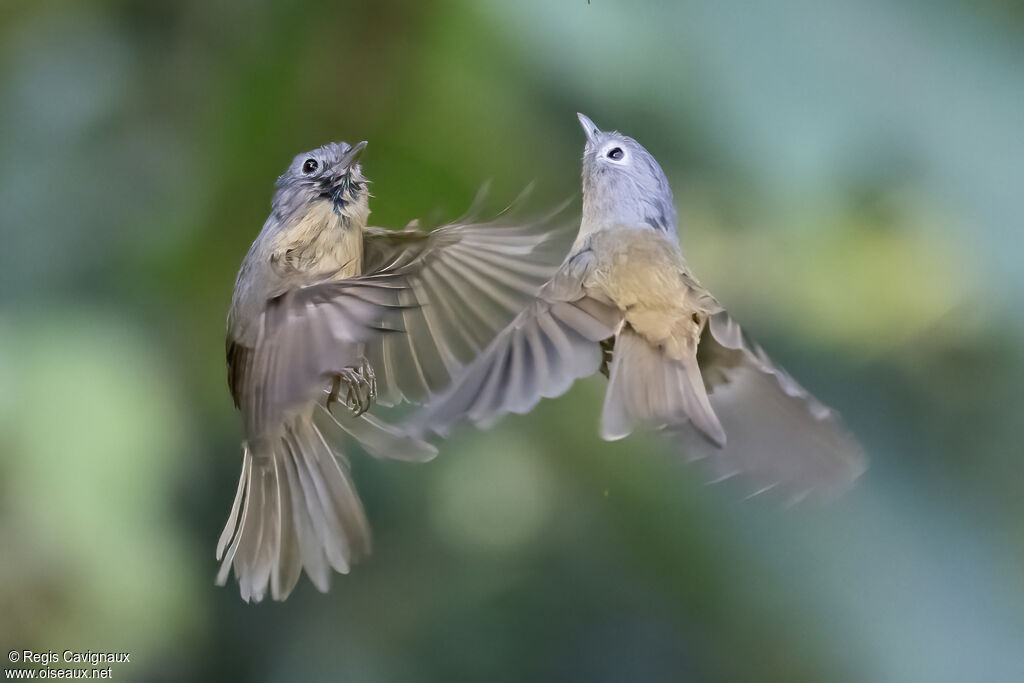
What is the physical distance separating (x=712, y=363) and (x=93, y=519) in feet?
5.75

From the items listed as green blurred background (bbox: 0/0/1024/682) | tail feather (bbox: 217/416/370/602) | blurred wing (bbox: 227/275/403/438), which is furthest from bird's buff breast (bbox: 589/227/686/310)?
green blurred background (bbox: 0/0/1024/682)

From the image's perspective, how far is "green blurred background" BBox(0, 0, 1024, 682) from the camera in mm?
2666

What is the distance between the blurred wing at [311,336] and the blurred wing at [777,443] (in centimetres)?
43

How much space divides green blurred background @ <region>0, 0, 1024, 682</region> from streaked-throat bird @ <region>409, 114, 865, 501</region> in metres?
1.02

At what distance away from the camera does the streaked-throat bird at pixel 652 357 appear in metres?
1.32

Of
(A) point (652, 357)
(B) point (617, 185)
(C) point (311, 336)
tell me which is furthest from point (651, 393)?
(C) point (311, 336)

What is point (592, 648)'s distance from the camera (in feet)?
9.91

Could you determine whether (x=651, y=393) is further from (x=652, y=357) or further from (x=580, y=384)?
(x=580, y=384)

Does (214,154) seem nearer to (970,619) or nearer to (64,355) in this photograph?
(64,355)

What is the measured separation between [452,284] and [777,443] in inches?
22.5

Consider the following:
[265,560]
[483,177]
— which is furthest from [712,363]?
[483,177]

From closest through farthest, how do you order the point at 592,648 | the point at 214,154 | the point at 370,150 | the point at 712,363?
the point at 712,363 < the point at 370,150 < the point at 214,154 < the point at 592,648

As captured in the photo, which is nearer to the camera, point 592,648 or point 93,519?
point 93,519

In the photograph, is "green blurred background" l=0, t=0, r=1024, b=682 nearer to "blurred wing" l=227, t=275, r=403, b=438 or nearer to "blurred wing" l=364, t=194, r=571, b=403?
"blurred wing" l=364, t=194, r=571, b=403
